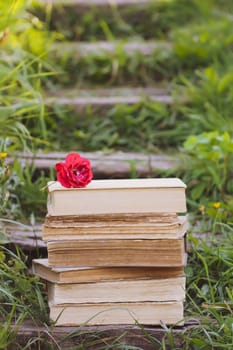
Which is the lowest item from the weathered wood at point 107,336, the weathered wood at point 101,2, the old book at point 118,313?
the weathered wood at point 107,336

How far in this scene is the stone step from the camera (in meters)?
3.41

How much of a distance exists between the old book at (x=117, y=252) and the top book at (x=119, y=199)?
0.26 ft

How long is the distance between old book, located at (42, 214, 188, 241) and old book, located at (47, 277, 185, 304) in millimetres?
128

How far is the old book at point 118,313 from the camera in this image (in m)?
2.10

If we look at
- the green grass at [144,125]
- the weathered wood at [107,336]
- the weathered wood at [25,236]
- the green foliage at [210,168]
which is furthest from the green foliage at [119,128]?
the weathered wood at [107,336]

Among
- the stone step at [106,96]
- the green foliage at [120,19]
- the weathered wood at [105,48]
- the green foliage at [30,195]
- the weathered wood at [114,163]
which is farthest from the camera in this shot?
the green foliage at [120,19]

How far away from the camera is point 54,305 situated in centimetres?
210

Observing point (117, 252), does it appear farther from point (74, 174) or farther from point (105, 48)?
point (105, 48)

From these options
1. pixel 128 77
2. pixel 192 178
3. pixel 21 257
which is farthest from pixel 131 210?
pixel 128 77

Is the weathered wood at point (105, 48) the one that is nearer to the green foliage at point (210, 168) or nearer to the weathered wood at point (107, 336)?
the green foliage at point (210, 168)

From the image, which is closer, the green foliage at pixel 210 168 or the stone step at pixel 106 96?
the green foliage at pixel 210 168

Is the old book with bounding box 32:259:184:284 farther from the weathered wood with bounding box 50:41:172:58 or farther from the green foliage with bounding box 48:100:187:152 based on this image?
the weathered wood with bounding box 50:41:172:58

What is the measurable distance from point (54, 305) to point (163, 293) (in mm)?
296

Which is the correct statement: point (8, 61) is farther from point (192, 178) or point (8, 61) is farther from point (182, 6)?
point (182, 6)
